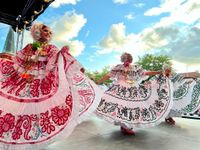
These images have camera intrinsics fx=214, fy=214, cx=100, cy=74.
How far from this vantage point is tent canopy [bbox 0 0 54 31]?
6.88 metres

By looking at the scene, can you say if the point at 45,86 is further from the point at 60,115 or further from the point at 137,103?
the point at 137,103

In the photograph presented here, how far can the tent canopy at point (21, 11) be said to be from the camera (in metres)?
6.88

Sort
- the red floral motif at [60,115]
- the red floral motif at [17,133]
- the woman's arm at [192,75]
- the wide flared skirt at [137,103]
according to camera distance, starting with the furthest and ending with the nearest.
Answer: the woman's arm at [192,75]
the wide flared skirt at [137,103]
the red floral motif at [60,115]
the red floral motif at [17,133]

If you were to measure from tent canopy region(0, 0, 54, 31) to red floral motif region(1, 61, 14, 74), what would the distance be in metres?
5.29

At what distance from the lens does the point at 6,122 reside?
1.66m

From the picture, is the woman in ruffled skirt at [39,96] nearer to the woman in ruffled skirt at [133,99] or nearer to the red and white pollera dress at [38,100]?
the red and white pollera dress at [38,100]

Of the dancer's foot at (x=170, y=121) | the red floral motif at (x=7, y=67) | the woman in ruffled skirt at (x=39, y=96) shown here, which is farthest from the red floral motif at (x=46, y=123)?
the dancer's foot at (x=170, y=121)

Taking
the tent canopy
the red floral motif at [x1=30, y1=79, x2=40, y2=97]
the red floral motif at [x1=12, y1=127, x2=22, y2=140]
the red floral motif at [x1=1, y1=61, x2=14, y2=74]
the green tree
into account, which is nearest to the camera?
the red floral motif at [x1=12, y1=127, x2=22, y2=140]

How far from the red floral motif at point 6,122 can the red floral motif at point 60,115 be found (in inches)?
12.4

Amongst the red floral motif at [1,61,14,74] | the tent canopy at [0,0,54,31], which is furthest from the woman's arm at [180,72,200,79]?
the tent canopy at [0,0,54,31]

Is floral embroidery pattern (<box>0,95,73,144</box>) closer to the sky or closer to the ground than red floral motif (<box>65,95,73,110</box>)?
closer to the ground

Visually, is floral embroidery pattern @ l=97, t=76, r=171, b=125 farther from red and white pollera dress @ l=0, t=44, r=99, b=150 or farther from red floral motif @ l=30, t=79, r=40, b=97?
red floral motif @ l=30, t=79, r=40, b=97

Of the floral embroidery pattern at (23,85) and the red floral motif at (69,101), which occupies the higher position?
the floral embroidery pattern at (23,85)

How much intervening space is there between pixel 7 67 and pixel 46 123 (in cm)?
68
